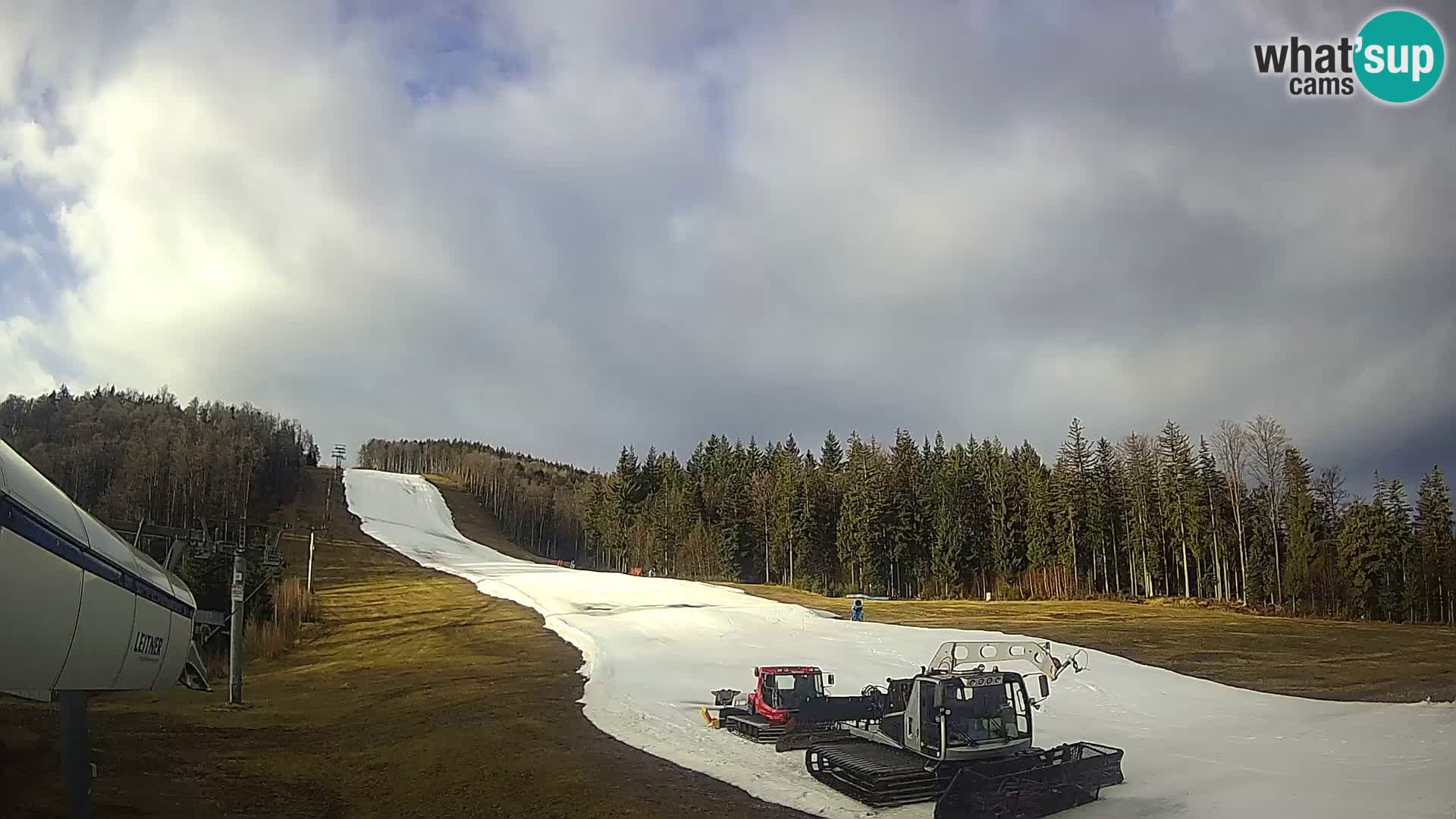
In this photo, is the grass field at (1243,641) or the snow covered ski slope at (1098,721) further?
the grass field at (1243,641)

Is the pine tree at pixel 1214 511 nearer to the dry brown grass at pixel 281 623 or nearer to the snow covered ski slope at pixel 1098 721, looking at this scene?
the snow covered ski slope at pixel 1098 721

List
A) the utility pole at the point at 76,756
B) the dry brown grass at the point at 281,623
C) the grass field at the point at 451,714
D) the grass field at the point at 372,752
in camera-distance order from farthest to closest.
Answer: the dry brown grass at the point at 281,623 < the grass field at the point at 451,714 < the grass field at the point at 372,752 < the utility pole at the point at 76,756

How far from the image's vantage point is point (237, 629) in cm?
2920

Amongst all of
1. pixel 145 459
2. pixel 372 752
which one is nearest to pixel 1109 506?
pixel 372 752

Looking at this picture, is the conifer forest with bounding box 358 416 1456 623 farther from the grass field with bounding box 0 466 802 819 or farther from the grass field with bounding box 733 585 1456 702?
the grass field with bounding box 0 466 802 819

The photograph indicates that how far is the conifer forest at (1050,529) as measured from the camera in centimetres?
5975

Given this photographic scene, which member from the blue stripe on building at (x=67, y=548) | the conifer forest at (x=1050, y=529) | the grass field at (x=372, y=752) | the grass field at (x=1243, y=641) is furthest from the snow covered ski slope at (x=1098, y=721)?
the conifer forest at (x=1050, y=529)

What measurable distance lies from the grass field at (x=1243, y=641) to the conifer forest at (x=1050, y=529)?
917 cm

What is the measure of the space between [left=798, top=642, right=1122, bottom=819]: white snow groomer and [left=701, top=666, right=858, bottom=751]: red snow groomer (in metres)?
4.22

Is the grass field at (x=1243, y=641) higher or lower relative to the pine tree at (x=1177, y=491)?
lower

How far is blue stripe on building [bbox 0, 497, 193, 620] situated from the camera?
27.7 feet

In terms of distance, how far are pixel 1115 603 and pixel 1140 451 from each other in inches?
760

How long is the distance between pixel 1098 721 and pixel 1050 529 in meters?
58.0

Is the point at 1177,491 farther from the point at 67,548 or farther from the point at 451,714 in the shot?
the point at 67,548
